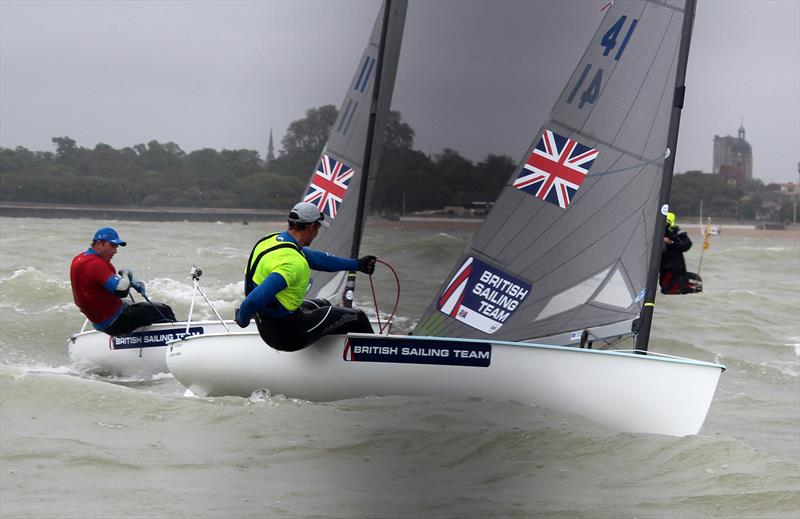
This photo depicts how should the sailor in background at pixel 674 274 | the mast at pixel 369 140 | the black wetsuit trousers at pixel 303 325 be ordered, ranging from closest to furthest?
the black wetsuit trousers at pixel 303 325, the sailor in background at pixel 674 274, the mast at pixel 369 140

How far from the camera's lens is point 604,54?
3.91 m

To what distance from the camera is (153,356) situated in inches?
213

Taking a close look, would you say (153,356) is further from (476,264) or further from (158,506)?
(158,506)

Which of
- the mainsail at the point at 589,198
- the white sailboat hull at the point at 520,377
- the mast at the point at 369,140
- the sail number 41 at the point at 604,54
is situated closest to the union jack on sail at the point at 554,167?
the mainsail at the point at 589,198

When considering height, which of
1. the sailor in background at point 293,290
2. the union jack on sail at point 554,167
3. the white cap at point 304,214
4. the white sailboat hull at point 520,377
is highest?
the union jack on sail at point 554,167

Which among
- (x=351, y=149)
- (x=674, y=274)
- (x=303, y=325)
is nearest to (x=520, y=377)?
(x=303, y=325)

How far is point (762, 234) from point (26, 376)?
50838 millimetres

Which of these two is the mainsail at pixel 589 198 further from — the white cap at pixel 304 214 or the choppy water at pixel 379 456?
the white cap at pixel 304 214

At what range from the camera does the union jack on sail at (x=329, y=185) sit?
6105 mm

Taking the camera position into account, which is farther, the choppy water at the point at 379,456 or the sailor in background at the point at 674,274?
the sailor in background at the point at 674,274

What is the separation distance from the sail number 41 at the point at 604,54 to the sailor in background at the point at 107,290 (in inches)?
84.5

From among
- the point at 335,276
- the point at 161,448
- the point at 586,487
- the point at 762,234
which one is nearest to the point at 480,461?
the point at 586,487

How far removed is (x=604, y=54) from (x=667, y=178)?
0.52 meters

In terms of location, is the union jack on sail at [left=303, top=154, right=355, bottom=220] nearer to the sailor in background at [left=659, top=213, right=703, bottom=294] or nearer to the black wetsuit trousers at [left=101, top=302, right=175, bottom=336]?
the black wetsuit trousers at [left=101, top=302, right=175, bottom=336]
